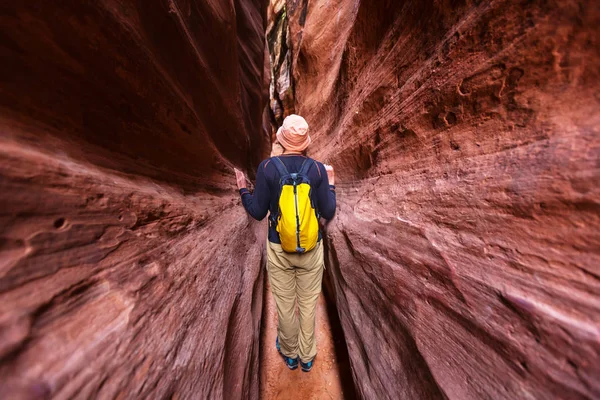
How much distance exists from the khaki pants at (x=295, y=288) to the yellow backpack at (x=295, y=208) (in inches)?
11.3

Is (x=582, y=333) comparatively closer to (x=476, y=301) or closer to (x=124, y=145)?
(x=476, y=301)

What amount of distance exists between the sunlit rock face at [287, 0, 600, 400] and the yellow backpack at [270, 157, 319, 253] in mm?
563

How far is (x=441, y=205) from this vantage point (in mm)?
1055

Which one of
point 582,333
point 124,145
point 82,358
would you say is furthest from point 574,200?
point 124,145

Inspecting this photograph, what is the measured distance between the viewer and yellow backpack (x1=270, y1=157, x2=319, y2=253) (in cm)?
145

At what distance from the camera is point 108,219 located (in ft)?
2.77

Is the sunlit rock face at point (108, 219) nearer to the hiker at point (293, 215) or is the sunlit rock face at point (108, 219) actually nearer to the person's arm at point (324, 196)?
the hiker at point (293, 215)

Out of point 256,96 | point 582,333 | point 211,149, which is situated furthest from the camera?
point 256,96

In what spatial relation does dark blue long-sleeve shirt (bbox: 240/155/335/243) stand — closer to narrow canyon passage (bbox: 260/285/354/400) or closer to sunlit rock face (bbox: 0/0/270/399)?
sunlit rock face (bbox: 0/0/270/399)

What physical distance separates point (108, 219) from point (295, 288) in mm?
1638

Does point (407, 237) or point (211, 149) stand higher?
point (211, 149)

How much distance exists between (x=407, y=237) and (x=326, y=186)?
2.47 ft

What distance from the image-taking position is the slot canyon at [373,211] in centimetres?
62

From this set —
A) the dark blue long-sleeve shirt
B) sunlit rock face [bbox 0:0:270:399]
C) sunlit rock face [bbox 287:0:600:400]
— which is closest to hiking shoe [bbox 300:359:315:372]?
sunlit rock face [bbox 287:0:600:400]
